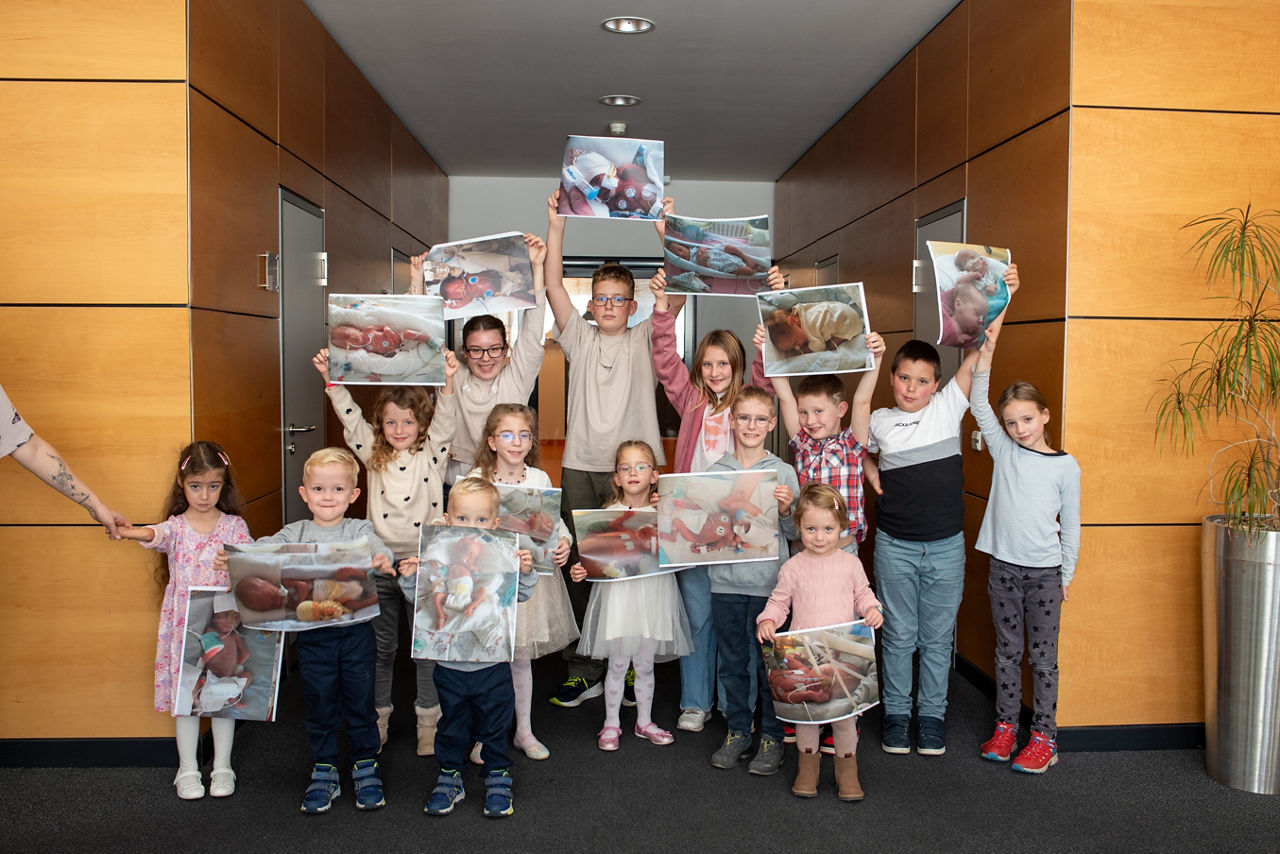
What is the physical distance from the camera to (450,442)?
11.7 feet

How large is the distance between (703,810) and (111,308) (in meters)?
2.53

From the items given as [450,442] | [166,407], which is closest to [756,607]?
[450,442]

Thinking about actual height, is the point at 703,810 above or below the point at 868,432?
below

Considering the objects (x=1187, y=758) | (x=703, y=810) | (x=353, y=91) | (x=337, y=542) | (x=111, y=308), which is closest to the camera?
(x=337, y=542)

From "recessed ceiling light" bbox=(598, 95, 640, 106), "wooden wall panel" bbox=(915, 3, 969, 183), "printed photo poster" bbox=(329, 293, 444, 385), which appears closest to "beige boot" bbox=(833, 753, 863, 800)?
"printed photo poster" bbox=(329, 293, 444, 385)

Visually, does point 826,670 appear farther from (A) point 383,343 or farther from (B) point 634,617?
(A) point 383,343

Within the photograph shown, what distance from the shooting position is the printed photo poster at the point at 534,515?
2.95 m

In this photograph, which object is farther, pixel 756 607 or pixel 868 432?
pixel 868 432

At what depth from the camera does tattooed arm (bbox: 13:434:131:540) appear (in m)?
2.90

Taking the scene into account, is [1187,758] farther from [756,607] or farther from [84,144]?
[84,144]

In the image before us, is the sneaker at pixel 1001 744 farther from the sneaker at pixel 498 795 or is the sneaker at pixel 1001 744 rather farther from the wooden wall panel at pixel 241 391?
the wooden wall panel at pixel 241 391

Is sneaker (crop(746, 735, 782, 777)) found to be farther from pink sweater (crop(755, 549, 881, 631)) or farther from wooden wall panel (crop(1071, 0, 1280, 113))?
wooden wall panel (crop(1071, 0, 1280, 113))

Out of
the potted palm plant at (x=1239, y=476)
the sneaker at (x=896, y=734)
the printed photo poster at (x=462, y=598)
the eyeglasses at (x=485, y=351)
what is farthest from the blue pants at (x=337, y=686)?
the potted palm plant at (x=1239, y=476)

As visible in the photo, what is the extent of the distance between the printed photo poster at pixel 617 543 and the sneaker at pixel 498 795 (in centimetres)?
67
